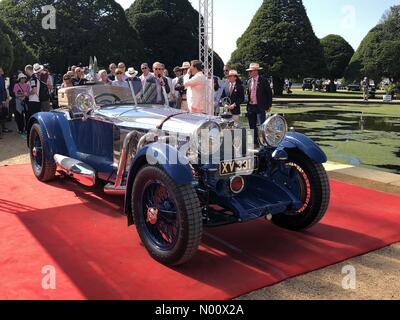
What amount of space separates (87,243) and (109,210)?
994mm

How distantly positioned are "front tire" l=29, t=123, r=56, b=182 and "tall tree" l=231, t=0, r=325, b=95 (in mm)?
31618

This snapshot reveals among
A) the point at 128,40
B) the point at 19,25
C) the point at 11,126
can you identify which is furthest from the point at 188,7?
the point at 11,126

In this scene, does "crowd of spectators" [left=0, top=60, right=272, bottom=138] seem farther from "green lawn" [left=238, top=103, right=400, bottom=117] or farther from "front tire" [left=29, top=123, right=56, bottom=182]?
"green lawn" [left=238, top=103, right=400, bottom=117]

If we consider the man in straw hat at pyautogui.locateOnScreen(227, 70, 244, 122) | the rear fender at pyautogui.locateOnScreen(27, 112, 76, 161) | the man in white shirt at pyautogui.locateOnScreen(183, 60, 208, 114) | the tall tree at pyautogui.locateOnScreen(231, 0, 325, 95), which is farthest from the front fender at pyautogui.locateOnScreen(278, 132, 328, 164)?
the tall tree at pyautogui.locateOnScreen(231, 0, 325, 95)

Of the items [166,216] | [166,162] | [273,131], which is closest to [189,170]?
[166,162]

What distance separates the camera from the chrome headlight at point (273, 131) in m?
4.16

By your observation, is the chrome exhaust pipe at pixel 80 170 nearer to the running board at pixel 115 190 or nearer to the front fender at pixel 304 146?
the running board at pixel 115 190

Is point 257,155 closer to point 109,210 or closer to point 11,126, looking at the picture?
point 109,210

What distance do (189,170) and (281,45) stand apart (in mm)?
35939

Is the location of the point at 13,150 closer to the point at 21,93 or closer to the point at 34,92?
the point at 34,92

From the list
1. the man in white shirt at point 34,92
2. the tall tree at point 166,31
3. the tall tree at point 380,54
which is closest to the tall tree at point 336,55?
the tall tree at point 380,54

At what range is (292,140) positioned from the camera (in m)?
4.36

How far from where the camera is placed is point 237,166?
386 cm

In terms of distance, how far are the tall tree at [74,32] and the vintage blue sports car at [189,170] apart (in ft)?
93.8
